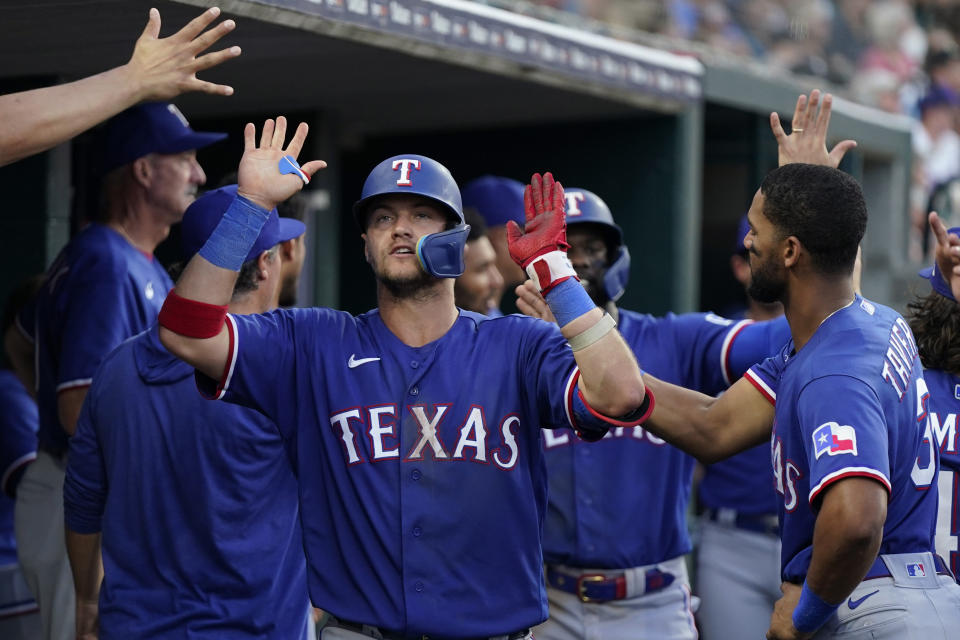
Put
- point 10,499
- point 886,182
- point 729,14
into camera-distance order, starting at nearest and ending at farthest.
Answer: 1. point 10,499
2. point 886,182
3. point 729,14

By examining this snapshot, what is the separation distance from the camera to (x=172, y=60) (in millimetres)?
3029

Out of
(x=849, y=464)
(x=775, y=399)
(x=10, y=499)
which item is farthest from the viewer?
(x=10, y=499)

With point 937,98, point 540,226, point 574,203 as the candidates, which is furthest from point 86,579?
point 937,98

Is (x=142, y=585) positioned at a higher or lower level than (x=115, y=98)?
lower

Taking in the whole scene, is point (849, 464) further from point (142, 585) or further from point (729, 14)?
point (729, 14)

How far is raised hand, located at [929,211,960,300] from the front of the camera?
135 inches

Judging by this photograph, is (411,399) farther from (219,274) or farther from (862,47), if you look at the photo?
(862,47)

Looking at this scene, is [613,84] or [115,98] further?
[613,84]

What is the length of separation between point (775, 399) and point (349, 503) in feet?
3.72

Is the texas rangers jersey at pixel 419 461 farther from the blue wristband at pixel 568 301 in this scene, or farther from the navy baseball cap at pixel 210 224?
the navy baseball cap at pixel 210 224

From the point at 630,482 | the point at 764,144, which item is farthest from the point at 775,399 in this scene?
the point at 764,144

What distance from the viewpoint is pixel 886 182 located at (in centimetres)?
874

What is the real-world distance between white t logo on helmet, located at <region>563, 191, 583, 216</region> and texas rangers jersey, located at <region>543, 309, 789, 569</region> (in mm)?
Result: 451

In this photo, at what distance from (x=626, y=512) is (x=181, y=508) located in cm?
144
